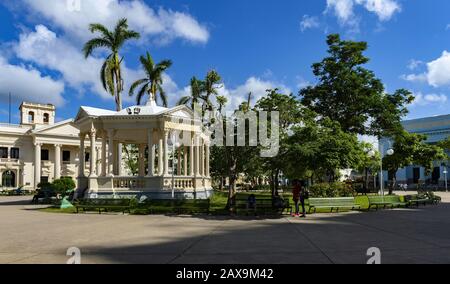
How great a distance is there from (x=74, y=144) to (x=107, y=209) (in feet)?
160

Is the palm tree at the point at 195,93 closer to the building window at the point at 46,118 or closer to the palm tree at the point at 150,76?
the palm tree at the point at 150,76

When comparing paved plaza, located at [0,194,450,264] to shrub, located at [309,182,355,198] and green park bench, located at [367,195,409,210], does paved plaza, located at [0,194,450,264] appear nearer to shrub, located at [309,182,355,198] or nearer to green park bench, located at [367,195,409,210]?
green park bench, located at [367,195,409,210]

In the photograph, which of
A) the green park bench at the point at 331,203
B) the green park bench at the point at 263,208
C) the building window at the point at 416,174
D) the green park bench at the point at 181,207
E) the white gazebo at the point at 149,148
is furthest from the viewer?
the building window at the point at 416,174

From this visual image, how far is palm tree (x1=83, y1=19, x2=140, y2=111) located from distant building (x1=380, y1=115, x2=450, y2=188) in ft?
178

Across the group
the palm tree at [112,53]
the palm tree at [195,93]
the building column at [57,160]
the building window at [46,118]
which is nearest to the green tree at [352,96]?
the palm tree at [195,93]

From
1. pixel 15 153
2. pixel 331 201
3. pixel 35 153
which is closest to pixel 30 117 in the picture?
pixel 15 153

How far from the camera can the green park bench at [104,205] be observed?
2200 cm

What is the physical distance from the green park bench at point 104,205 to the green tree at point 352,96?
24.5 m

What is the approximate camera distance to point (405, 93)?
40.8 meters

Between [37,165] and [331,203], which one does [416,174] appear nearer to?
[331,203]

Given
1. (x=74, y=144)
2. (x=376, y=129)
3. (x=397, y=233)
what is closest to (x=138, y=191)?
(x=397, y=233)

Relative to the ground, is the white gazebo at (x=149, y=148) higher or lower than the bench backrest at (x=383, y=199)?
higher

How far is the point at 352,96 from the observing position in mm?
38469

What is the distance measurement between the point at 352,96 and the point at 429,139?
43.5 metres
